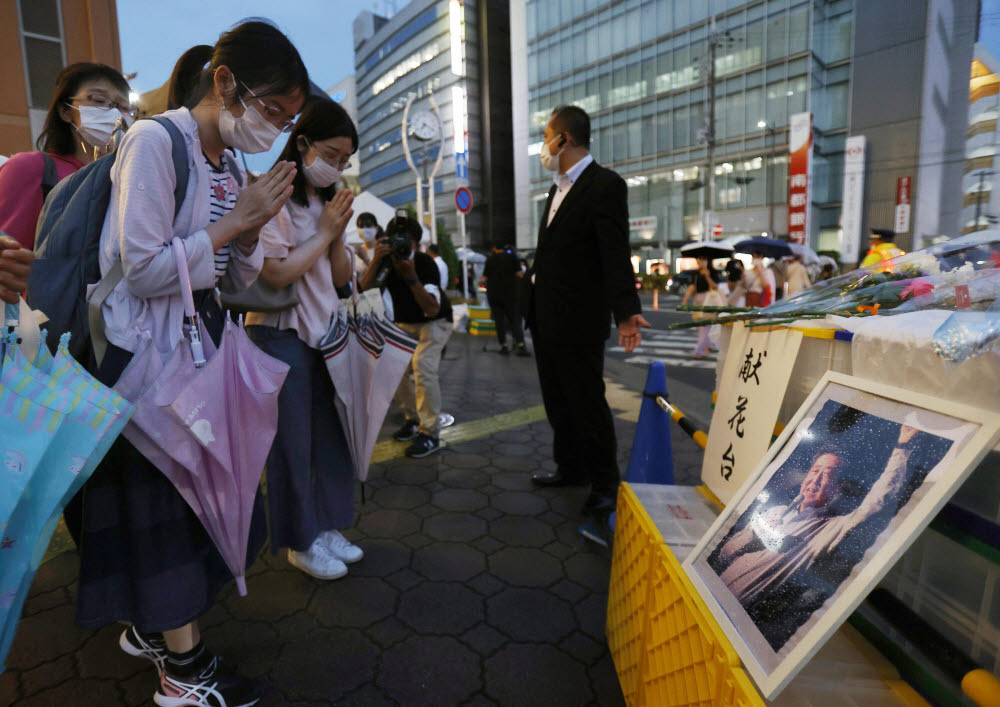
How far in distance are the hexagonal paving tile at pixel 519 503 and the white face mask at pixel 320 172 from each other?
1.92m

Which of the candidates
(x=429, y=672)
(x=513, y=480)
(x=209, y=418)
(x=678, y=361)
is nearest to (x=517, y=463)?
Answer: (x=513, y=480)

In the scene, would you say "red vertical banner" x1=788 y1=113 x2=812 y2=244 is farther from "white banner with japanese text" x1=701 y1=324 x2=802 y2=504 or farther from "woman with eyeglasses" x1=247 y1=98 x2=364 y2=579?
"woman with eyeglasses" x1=247 y1=98 x2=364 y2=579

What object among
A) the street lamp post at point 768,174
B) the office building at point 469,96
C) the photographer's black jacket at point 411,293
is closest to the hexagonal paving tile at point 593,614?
the photographer's black jacket at point 411,293

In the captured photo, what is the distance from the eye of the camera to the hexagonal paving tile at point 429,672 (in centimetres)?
167

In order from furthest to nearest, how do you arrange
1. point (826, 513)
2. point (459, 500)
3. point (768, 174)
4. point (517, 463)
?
1. point (768, 174)
2. point (517, 463)
3. point (459, 500)
4. point (826, 513)

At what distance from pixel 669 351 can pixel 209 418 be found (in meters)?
9.12

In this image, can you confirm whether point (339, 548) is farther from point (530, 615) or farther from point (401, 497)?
point (530, 615)

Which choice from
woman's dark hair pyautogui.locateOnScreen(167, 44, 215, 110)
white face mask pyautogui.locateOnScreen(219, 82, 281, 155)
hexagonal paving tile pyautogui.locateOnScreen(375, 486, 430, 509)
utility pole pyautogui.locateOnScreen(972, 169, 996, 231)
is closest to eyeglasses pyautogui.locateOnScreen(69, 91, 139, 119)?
woman's dark hair pyautogui.locateOnScreen(167, 44, 215, 110)

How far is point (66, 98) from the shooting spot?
6.80 feet

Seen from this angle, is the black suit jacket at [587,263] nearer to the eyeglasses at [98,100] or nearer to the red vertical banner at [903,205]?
the eyeglasses at [98,100]

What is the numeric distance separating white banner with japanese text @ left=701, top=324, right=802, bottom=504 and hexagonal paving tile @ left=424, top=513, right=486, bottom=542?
1.36 m

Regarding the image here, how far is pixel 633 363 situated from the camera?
805 cm

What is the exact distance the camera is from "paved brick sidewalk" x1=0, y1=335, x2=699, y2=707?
1696 millimetres

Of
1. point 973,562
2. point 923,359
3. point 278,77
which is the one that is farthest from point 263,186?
point 973,562
